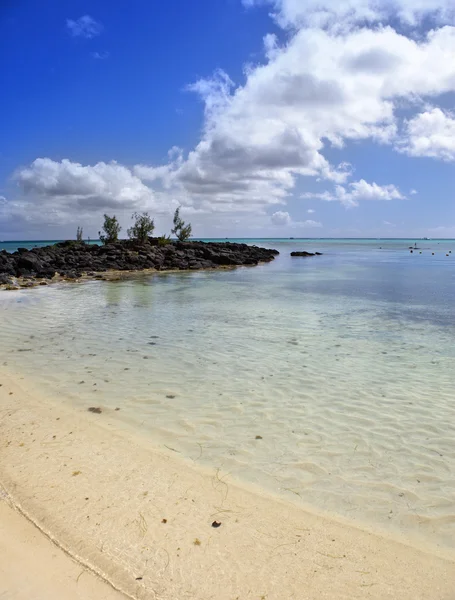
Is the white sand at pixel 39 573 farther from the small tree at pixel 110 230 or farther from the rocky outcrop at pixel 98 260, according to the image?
the small tree at pixel 110 230

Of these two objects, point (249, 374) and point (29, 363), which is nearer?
point (249, 374)

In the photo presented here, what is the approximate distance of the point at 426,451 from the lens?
549 cm

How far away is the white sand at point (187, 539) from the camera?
325cm

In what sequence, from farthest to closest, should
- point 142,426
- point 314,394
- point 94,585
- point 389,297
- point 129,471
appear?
point 389,297, point 314,394, point 142,426, point 129,471, point 94,585

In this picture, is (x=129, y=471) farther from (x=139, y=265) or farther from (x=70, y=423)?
(x=139, y=265)

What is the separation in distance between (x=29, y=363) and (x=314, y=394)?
21.0ft

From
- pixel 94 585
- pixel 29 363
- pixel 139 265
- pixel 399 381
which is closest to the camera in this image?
pixel 94 585

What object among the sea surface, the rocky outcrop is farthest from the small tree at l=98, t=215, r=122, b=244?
the sea surface

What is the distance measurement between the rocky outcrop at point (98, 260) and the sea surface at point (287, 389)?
709 inches

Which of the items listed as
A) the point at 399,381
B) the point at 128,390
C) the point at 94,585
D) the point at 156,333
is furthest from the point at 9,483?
the point at 156,333

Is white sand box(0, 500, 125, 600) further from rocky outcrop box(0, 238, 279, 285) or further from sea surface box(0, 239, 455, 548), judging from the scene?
rocky outcrop box(0, 238, 279, 285)

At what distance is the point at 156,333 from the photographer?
12.4 m

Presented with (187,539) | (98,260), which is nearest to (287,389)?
(187,539)

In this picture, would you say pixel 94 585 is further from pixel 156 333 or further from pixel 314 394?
pixel 156 333
